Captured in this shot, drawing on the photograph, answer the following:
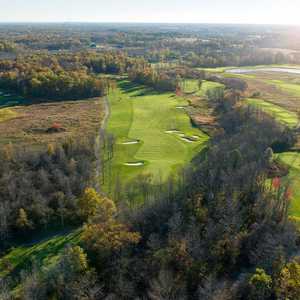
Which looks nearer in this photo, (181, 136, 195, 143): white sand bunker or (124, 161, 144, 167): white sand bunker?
(124, 161, 144, 167): white sand bunker

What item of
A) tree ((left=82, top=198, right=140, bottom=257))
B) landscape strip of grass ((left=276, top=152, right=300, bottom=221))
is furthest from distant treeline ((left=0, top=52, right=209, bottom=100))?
tree ((left=82, top=198, right=140, bottom=257))

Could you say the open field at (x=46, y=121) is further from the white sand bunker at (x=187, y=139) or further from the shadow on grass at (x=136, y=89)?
the white sand bunker at (x=187, y=139)

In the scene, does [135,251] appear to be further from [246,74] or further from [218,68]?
[218,68]

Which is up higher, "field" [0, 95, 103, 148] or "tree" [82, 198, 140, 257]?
"tree" [82, 198, 140, 257]

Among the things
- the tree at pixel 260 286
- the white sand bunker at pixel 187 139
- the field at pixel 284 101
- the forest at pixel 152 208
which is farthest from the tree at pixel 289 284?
the white sand bunker at pixel 187 139

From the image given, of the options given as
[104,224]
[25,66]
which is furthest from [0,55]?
[104,224]

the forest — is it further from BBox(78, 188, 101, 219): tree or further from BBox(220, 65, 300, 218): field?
BBox(220, 65, 300, 218): field

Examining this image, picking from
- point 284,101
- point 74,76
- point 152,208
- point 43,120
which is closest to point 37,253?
point 152,208
